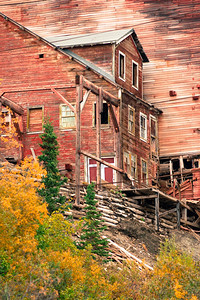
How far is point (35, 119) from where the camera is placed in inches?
1836

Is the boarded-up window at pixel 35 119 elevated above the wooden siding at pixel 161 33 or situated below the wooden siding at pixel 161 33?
below

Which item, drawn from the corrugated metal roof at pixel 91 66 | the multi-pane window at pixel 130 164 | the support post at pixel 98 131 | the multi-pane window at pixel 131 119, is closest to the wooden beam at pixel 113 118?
the support post at pixel 98 131

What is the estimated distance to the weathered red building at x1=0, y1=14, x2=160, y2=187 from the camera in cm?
4550

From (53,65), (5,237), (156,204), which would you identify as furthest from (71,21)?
(5,237)

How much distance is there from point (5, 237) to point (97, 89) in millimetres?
18420

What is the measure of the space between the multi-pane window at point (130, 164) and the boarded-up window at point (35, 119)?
5299 millimetres

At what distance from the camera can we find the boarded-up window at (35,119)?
46.4 metres

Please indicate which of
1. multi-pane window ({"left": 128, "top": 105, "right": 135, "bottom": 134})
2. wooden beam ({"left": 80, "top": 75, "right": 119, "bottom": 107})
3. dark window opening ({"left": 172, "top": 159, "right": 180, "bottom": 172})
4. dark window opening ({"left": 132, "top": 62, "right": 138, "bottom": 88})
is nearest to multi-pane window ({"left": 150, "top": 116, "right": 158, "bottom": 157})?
dark window opening ({"left": 172, "top": 159, "right": 180, "bottom": 172})

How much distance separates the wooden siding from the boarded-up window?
945 cm

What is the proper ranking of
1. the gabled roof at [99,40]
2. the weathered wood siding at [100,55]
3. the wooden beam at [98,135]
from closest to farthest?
the wooden beam at [98,135] < the weathered wood siding at [100,55] < the gabled roof at [99,40]

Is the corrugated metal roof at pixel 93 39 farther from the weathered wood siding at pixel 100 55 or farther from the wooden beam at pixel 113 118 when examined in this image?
the wooden beam at pixel 113 118

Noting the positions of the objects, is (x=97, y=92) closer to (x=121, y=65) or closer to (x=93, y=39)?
(x=121, y=65)

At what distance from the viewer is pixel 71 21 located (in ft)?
187

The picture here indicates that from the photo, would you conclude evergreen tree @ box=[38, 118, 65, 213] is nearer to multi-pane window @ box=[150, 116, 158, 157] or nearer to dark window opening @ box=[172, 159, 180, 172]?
multi-pane window @ box=[150, 116, 158, 157]
